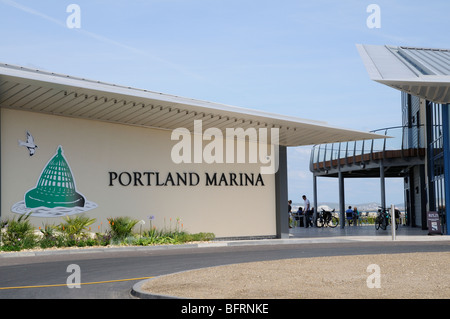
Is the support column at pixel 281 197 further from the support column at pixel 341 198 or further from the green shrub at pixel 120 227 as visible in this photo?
the support column at pixel 341 198

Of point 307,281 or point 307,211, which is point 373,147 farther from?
point 307,281

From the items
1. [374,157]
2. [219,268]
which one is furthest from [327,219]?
[219,268]

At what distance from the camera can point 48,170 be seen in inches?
832

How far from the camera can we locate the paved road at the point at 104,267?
10016 mm

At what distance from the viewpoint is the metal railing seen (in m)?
33.6

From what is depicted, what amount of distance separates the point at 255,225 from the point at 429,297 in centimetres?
1731

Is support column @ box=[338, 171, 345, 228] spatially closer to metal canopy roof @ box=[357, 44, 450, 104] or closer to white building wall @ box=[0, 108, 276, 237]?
metal canopy roof @ box=[357, 44, 450, 104]

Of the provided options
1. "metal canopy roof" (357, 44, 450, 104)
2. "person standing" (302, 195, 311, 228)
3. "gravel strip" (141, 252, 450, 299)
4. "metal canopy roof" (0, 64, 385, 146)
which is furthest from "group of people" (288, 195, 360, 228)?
"gravel strip" (141, 252, 450, 299)

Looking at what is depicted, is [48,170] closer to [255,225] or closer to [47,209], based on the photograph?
[47,209]

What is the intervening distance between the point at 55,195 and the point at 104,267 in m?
7.83

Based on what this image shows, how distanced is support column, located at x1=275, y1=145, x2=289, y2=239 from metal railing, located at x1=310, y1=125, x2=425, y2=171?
24.0ft

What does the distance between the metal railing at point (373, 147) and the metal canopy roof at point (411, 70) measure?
12.4 feet

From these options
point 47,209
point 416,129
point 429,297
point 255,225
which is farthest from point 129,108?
point 416,129

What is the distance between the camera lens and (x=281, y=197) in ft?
85.4
